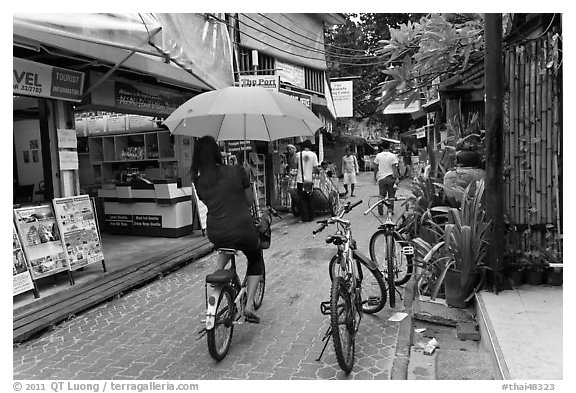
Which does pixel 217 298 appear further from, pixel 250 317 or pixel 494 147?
pixel 494 147

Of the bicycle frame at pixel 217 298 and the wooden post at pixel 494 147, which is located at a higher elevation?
the wooden post at pixel 494 147

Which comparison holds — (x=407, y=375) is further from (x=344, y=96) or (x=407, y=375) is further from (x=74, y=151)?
(x=344, y=96)

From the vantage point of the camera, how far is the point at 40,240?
5.68 meters

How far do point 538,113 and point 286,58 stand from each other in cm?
1006

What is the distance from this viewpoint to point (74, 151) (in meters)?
6.84

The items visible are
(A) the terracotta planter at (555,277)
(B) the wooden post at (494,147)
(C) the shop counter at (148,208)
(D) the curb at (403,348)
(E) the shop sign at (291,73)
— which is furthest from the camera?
(E) the shop sign at (291,73)

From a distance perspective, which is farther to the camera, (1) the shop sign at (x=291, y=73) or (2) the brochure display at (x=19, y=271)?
(1) the shop sign at (x=291, y=73)

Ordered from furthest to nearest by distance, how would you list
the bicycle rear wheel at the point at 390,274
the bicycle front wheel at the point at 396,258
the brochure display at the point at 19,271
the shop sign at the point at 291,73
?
the shop sign at the point at 291,73, the bicycle front wheel at the point at 396,258, the bicycle rear wheel at the point at 390,274, the brochure display at the point at 19,271

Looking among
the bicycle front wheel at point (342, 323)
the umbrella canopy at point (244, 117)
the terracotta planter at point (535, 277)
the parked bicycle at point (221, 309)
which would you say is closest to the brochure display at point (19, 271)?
the umbrella canopy at point (244, 117)

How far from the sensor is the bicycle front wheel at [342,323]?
349 centimetres

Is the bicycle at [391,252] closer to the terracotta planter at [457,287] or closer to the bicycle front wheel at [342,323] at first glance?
the terracotta planter at [457,287]

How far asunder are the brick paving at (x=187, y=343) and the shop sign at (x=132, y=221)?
10.4 ft
